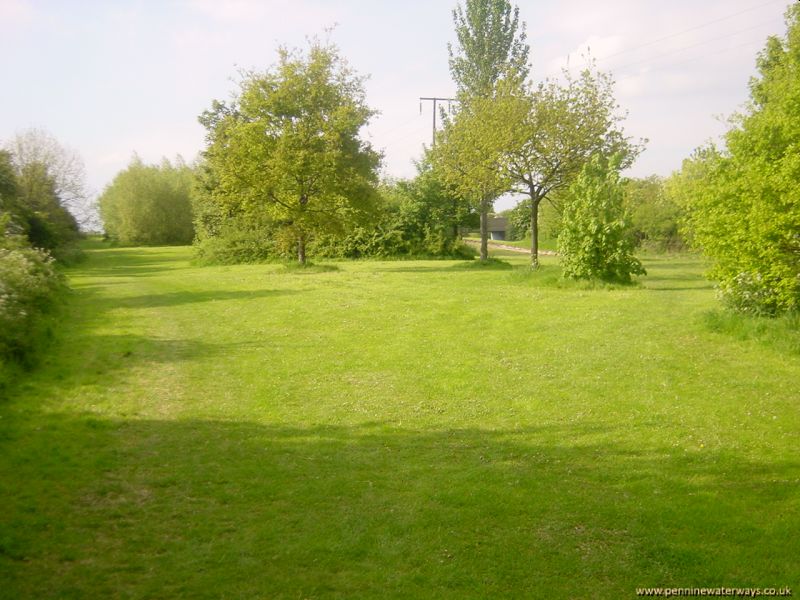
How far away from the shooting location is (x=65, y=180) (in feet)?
149

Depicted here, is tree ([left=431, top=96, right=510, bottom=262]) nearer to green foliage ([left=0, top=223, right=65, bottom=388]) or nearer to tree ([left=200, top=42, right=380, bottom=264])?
tree ([left=200, top=42, right=380, bottom=264])

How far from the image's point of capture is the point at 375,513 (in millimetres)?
6406

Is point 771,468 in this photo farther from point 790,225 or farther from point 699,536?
point 790,225

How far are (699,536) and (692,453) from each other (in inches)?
85.6

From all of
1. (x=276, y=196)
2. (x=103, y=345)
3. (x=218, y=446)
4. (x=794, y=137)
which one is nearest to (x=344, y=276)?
(x=276, y=196)

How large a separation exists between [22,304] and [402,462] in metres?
9.95

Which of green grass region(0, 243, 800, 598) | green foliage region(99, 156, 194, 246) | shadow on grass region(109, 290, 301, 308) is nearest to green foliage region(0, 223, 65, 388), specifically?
green grass region(0, 243, 800, 598)

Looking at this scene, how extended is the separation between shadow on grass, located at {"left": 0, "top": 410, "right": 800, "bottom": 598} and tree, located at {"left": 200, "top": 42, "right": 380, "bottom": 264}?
21692mm

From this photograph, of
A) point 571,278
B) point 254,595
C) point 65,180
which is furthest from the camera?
point 65,180

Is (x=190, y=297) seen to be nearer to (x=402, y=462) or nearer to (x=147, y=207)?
(x=402, y=462)

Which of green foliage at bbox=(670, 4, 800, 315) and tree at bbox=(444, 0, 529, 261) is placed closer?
green foliage at bbox=(670, 4, 800, 315)

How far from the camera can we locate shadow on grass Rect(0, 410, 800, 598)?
5.26m

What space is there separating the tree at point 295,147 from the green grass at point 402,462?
48.8ft

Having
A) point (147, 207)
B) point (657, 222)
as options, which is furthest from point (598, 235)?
point (147, 207)
